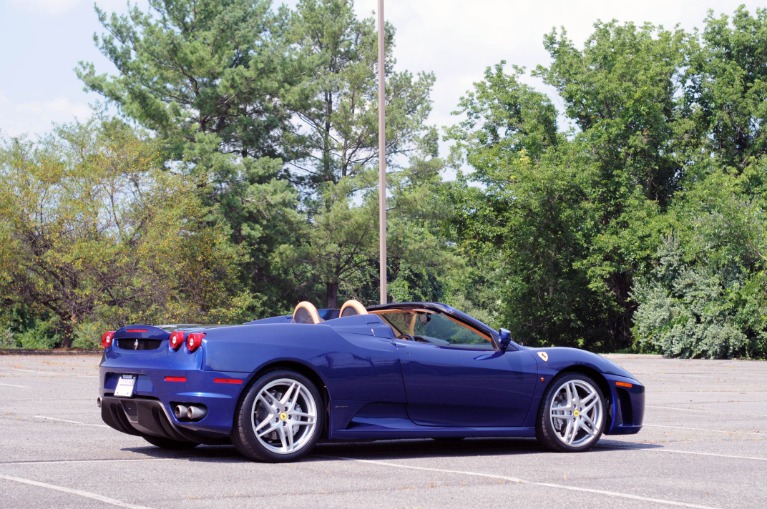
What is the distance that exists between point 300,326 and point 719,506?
347 centimetres

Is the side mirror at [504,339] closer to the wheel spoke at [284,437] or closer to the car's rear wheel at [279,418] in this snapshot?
the car's rear wheel at [279,418]

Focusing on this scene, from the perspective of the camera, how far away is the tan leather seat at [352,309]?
8.72 meters

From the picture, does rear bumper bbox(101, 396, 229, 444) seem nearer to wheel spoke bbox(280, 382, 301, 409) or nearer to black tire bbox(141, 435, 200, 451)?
black tire bbox(141, 435, 200, 451)

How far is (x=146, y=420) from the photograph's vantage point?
7.86 m

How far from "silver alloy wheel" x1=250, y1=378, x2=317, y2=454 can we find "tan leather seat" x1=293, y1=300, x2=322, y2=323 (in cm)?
92

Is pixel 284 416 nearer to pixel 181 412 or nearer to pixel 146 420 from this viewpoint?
pixel 181 412

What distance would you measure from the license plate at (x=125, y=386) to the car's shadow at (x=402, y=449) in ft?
1.86

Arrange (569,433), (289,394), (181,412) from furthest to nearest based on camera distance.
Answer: (569,433), (289,394), (181,412)

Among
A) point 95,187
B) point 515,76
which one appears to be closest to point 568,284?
point 515,76

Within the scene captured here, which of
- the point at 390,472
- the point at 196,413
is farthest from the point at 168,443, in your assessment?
the point at 390,472

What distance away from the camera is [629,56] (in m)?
→ 47.7

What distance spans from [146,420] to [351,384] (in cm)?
158

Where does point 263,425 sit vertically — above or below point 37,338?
below

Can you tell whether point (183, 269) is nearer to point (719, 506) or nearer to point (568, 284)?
point (568, 284)
